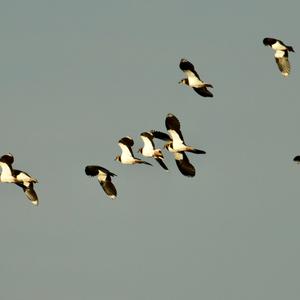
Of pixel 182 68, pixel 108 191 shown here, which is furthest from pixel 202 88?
pixel 108 191

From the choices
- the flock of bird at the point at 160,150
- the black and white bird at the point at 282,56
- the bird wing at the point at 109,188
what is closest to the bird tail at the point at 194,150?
the flock of bird at the point at 160,150

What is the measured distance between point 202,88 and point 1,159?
36.3 ft

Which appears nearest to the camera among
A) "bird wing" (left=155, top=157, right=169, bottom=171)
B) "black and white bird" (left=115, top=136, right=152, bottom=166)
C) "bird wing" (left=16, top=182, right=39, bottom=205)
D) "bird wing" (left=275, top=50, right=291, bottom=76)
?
"bird wing" (left=275, top=50, right=291, bottom=76)

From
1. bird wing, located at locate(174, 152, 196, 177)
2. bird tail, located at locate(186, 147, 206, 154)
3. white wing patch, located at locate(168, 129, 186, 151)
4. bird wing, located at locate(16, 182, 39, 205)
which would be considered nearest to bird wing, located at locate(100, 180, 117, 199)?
bird wing, located at locate(174, 152, 196, 177)

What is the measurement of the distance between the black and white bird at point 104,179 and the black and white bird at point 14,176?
2.90 metres

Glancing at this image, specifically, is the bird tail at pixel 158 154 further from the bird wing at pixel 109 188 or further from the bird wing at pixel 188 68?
the bird wing at pixel 188 68

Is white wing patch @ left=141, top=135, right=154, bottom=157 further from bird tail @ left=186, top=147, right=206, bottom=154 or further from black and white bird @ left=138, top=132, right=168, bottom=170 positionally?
bird tail @ left=186, top=147, right=206, bottom=154

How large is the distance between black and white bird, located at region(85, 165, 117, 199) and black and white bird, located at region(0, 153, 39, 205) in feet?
9.52

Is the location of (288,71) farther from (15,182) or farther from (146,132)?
(15,182)

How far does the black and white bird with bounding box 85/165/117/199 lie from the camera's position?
244 ft

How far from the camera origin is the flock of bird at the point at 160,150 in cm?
7175

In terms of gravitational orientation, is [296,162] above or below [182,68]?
below

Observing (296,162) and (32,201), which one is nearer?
(296,162)

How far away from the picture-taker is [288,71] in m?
71.8
